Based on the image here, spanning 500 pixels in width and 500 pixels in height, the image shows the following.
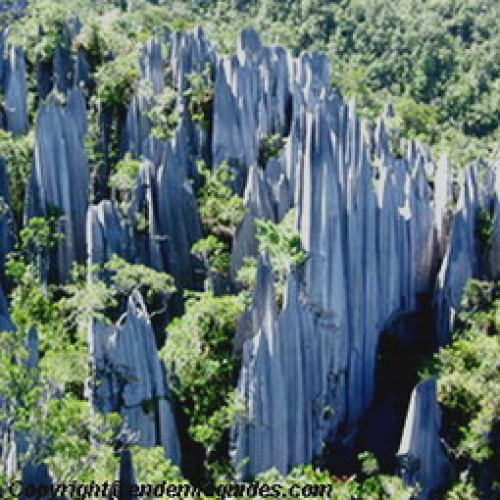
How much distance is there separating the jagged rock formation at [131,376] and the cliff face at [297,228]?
25mm

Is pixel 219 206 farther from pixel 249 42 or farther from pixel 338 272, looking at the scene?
pixel 249 42

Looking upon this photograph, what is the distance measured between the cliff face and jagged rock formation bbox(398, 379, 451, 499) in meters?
0.06

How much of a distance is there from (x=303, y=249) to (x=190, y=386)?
375 centimetres

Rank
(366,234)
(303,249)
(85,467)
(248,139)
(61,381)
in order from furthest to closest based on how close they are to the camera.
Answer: (248,139) → (366,234) → (303,249) → (61,381) → (85,467)

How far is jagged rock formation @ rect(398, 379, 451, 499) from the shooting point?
1598cm

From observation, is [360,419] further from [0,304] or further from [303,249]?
[0,304]

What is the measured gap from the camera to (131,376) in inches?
591

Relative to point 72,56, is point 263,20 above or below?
above

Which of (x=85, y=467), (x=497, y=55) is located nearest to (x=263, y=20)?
(x=497, y=55)

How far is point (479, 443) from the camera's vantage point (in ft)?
52.4

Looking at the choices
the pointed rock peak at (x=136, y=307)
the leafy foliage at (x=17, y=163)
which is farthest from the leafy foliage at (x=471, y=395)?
the leafy foliage at (x=17, y=163)

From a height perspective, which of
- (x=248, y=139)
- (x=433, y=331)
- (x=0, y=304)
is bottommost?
(x=433, y=331)

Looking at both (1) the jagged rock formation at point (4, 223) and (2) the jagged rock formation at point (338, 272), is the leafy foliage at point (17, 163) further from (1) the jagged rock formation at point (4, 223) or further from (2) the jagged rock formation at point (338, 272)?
(2) the jagged rock formation at point (338, 272)

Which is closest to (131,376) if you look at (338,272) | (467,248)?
(338,272)
